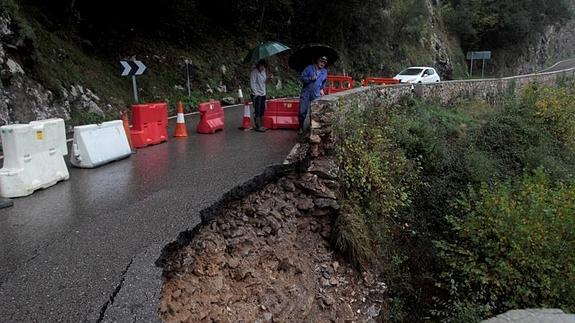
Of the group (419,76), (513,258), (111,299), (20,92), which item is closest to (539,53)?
(419,76)

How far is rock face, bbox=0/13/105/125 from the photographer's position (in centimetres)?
1012

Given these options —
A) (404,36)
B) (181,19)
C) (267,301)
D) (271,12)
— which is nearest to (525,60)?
(404,36)

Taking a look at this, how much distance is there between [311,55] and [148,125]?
366cm

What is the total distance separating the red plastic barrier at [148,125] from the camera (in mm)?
8852

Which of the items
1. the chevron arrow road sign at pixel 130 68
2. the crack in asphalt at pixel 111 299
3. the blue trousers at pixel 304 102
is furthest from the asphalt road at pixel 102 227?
the chevron arrow road sign at pixel 130 68

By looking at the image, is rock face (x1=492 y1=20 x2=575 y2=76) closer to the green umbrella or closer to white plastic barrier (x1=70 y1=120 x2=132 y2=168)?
the green umbrella

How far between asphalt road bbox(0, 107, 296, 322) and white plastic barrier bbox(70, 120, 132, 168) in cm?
17

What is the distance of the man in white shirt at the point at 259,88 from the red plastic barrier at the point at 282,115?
0.24 m

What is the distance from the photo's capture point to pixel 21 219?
16.5 feet

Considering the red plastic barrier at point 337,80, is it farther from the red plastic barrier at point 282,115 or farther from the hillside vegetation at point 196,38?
the hillside vegetation at point 196,38

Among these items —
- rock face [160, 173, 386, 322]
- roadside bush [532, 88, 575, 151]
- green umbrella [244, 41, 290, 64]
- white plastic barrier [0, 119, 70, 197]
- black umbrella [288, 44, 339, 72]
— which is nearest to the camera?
rock face [160, 173, 386, 322]

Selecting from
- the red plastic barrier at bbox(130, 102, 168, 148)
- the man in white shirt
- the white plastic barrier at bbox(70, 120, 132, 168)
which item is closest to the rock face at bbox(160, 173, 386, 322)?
the white plastic barrier at bbox(70, 120, 132, 168)

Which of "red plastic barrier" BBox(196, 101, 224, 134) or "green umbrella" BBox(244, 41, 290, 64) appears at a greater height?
"green umbrella" BBox(244, 41, 290, 64)

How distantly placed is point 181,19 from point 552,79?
62.2 feet
